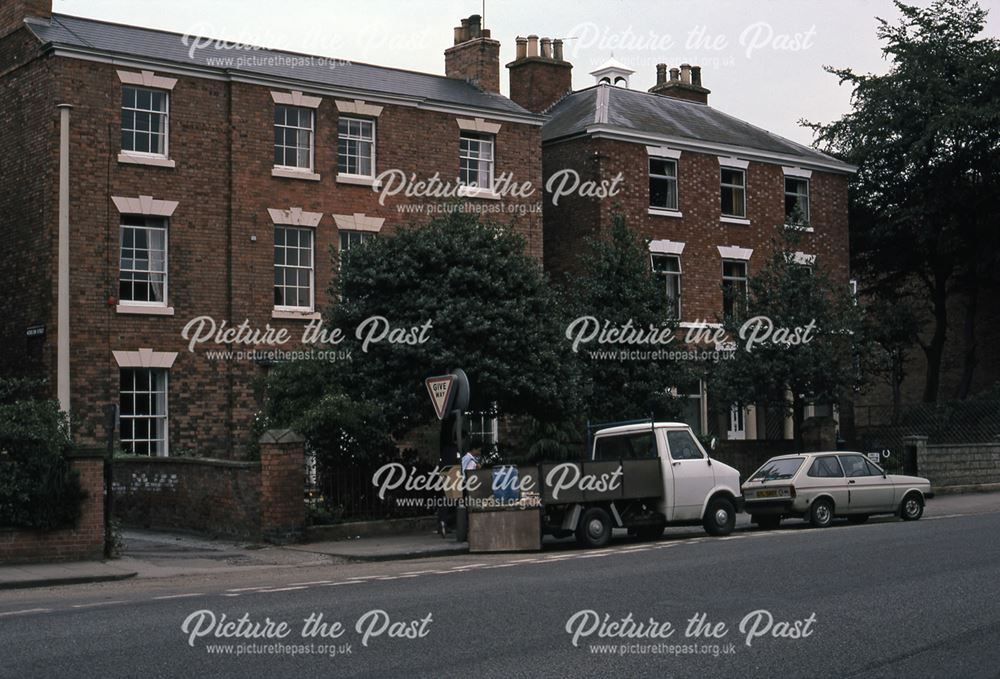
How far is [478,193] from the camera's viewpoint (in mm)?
33781

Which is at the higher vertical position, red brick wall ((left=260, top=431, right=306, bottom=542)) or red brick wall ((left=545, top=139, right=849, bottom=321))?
red brick wall ((left=545, top=139, right=849, bottom=321))

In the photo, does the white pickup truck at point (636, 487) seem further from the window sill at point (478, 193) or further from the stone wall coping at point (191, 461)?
the window sill at point (478, 193)

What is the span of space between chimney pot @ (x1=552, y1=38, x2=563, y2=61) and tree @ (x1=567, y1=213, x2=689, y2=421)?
35.9ft

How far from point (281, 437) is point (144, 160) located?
984 cm

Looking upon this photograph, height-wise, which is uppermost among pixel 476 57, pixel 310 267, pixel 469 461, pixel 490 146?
Answer: pixel 476 57

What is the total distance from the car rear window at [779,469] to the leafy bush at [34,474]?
13.1m

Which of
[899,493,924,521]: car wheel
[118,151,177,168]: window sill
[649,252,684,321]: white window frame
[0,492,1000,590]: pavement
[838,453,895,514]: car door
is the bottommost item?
[0,492,1000,590]: pavement

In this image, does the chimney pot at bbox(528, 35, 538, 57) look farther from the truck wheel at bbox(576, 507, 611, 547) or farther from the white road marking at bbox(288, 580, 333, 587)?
the white road marking at bbox(288, 580, 333, 587)

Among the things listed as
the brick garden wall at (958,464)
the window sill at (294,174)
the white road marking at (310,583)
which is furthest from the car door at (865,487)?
the window sill at (294,174)

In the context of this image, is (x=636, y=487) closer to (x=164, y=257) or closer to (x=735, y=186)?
(x=164, y=257)

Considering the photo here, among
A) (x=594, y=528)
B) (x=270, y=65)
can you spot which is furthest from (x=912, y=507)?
(x=270, y=65)

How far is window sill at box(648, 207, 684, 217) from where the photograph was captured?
37.0m

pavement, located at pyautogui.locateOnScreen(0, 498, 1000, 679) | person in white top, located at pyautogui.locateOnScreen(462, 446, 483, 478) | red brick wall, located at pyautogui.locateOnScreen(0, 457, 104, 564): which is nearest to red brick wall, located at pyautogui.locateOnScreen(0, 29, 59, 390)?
red brick wall, located at pyautogui.locateOnScreen(0, 457, 104, 564)

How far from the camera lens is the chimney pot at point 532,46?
40.4 m
